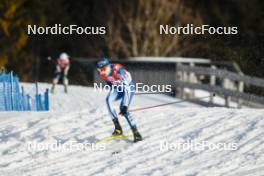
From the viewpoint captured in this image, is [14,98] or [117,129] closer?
[117,129]

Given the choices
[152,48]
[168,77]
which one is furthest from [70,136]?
[152,48]

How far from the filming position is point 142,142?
41.7 feet

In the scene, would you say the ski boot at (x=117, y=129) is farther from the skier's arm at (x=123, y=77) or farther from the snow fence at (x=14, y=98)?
the snow fence at (x=14, y=98)

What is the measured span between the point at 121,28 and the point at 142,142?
24984 mm

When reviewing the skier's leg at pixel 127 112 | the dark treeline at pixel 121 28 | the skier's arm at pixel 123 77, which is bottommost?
the skier's leg at pixel 127 112

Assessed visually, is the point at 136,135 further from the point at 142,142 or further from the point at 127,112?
the point at 127,112

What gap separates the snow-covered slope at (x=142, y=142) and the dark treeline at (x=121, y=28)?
65.9 ft

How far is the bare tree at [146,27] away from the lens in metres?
36.4

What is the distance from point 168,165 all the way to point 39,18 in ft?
89.6

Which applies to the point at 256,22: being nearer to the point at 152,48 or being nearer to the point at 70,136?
the point at 152,48

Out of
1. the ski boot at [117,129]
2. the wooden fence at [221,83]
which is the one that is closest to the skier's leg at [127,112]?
the ski boot at [117,129]

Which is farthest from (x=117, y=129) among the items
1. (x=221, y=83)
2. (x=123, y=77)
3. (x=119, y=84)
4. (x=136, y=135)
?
(x=221, y=83)

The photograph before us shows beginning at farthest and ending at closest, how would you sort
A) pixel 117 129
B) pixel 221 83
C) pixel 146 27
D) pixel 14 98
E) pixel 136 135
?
pixel 146 27 < pixel 221 83 < pixel 14 98 < pixel 117 129 < pixel 136 135

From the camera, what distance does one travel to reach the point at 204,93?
1014 inches
